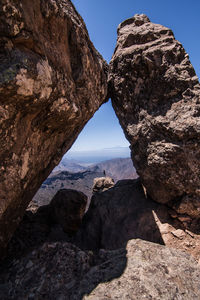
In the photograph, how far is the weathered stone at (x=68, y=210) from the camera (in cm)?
612

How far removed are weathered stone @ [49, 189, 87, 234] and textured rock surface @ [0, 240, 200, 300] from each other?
3067 mm

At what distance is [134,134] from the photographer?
19.2 ft

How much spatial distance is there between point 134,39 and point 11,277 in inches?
292

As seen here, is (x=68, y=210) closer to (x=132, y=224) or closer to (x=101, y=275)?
(x=132, y=224)

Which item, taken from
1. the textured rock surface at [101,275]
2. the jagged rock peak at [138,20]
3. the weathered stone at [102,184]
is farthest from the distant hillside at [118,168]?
the textured rock surface at [101,275]

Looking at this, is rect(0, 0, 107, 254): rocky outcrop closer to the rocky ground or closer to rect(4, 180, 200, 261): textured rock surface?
the rocky ground

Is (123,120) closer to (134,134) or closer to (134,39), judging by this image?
(134,134)

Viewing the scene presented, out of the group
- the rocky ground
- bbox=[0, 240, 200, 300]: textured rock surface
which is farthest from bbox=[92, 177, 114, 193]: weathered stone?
bbox=[0, 240, 200, 300]: textured rock surface

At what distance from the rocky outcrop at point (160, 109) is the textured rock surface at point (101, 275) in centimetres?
271

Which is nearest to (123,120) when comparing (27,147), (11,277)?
(27,147)

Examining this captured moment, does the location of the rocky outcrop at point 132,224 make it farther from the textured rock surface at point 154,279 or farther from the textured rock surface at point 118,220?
the textured rock surface at point 154,279

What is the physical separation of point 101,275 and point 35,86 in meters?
3.08

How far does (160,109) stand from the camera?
17.2 feet

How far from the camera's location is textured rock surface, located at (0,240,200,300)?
2.13m
